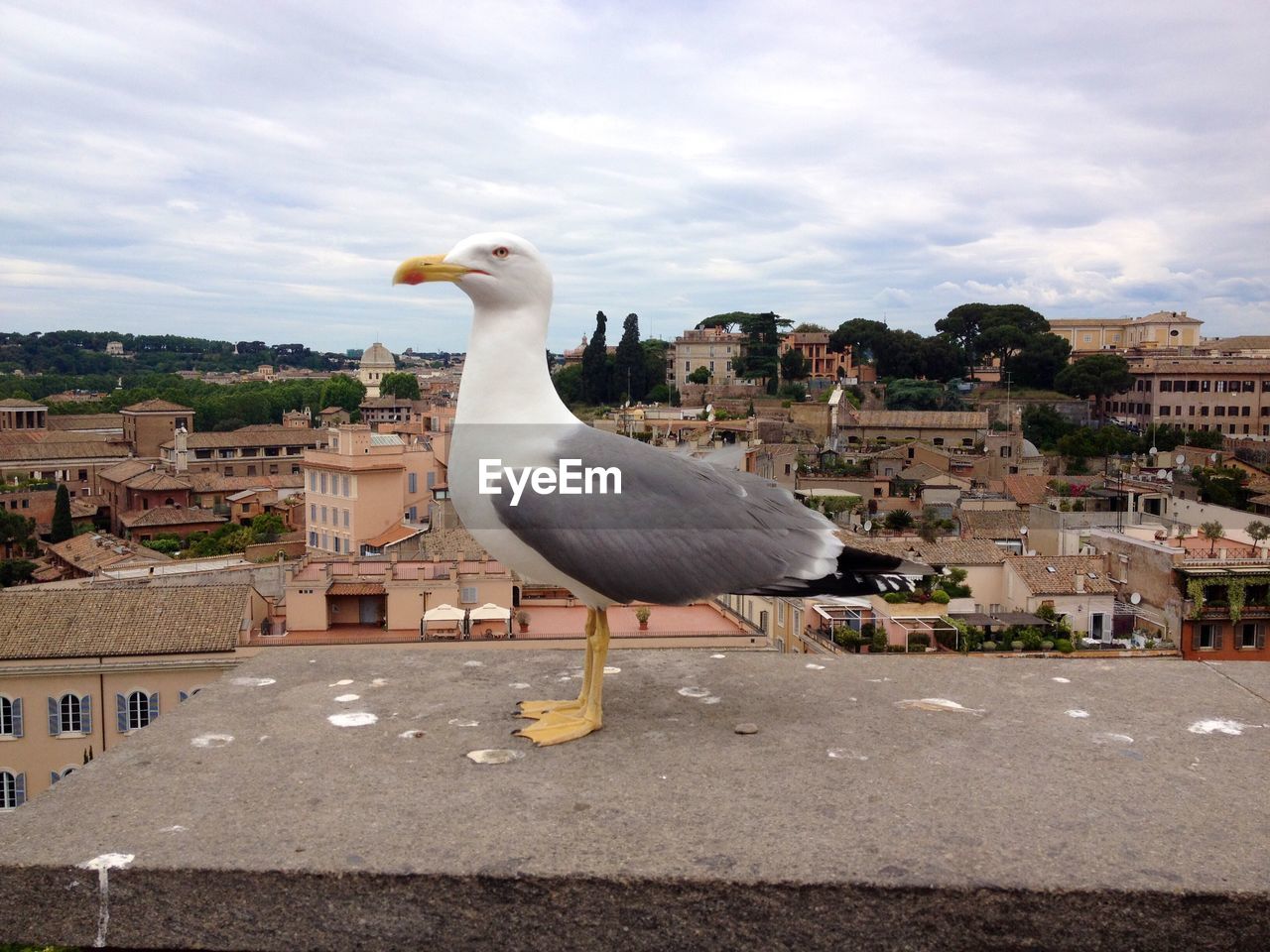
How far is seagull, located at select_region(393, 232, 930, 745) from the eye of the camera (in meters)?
1.92

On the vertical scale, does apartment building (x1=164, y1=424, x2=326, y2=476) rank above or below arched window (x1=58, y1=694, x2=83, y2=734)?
above

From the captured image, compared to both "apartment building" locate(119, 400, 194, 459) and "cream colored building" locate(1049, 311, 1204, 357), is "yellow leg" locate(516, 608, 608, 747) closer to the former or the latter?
"apartment building" locate(119, 400, 194, 459)

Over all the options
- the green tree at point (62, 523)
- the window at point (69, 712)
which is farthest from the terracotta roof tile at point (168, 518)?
the window at point (69, 712)

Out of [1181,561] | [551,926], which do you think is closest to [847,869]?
[551,926]

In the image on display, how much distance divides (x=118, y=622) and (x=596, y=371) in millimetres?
39800

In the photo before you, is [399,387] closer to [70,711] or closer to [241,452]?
[241,452]

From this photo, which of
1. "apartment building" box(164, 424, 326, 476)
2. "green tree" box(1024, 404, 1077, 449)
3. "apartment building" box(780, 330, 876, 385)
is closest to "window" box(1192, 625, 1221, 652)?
"green tree" box(1024, 404, 1077, 449)

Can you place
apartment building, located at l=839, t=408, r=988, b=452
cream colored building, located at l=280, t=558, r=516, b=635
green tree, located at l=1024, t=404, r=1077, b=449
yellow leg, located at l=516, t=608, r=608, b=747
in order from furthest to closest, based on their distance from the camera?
green tree, located at l=1024, t=404, r=1077, b=449 → apartment building, located at l=839, t=408, r=988, b=452 → cream colored building, located at l=280, t=558, r=516, b=635 → yellow leg, located at l=516, t=608, r=608, b=747

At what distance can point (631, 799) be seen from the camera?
1502mm

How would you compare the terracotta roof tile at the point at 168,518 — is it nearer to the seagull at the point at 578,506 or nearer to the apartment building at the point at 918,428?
the apartment building at the point at 918,428

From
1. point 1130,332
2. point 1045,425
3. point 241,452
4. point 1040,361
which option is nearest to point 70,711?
point 241,452

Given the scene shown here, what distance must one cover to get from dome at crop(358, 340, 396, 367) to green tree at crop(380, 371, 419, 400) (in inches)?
170

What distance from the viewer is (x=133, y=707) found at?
12.9 m

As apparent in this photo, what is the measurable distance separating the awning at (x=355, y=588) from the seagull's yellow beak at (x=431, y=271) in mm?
13796
